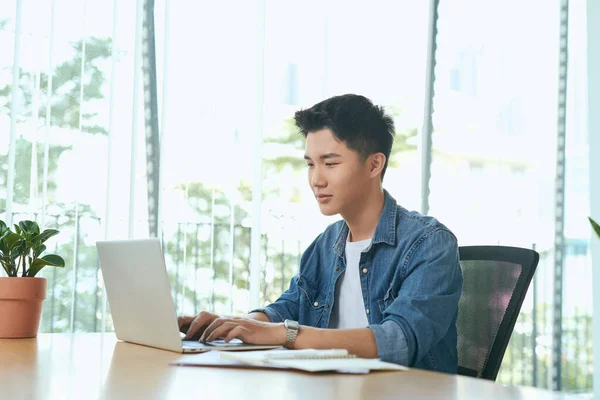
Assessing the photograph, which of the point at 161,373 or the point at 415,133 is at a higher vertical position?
the point at 415,133

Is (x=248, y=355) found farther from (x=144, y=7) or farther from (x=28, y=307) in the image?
(x=144, y=7)

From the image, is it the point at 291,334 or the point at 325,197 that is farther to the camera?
the point at 325,197

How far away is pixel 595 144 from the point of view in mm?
3650

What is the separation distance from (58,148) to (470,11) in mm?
2365

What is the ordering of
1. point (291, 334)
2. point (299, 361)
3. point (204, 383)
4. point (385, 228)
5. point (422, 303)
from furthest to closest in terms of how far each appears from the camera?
point (385, 228) < point (422, 303) < point (291, 334) < point (299, 361) < point (204, 383)

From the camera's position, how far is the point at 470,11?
4.18m

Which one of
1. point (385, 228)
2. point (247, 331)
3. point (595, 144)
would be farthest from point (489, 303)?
point (595, 144)

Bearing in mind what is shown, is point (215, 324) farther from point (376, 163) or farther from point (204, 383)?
point (376, 163)

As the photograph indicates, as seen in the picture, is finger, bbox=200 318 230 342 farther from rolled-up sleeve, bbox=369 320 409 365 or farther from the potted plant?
the potted plant

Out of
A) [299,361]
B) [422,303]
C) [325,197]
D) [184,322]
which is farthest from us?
[325,197]

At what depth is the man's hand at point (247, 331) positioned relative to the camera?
1.48 m

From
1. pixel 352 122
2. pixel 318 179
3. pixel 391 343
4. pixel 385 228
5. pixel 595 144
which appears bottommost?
pixel 391 343

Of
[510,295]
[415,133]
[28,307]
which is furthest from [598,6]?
[28,307]

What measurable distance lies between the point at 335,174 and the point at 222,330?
0.65m
